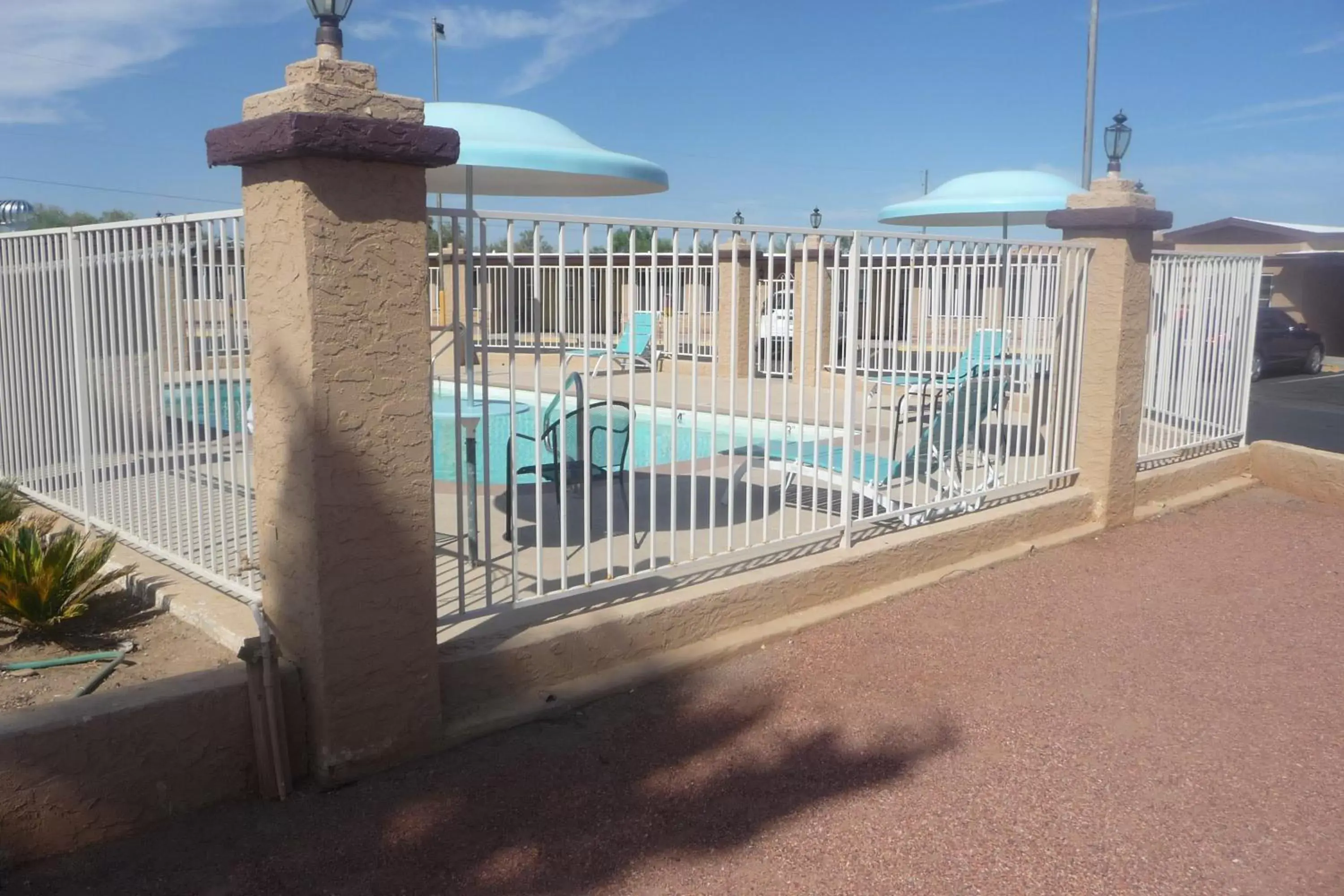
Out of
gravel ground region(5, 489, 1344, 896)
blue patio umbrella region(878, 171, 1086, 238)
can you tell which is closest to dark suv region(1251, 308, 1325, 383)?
blue patio umbrella region(878, 171, 1086, 238)

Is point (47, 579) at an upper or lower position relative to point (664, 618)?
upper

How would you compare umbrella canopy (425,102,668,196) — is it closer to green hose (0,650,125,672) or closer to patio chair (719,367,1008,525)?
patio chair (719,367,1008,525)

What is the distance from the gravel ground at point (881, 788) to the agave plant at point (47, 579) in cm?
140

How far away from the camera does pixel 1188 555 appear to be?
696 cm

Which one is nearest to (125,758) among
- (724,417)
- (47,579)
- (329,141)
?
(47,579)

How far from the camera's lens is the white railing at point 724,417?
4.34 meters

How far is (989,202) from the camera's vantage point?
10.5 metres

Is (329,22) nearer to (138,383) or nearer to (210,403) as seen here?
(210,403)

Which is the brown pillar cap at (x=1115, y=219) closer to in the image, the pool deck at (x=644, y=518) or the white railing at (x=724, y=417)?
the white railing at (x=724, y=417)

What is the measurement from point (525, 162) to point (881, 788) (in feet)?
11.2

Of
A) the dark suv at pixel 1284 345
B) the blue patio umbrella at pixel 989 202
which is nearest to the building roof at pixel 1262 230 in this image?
the dark suv at pixel 1284 345

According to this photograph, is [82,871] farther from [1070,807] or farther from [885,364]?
[885,364]

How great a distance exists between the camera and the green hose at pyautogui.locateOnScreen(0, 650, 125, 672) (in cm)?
399

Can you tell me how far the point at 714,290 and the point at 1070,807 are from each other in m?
2.37
